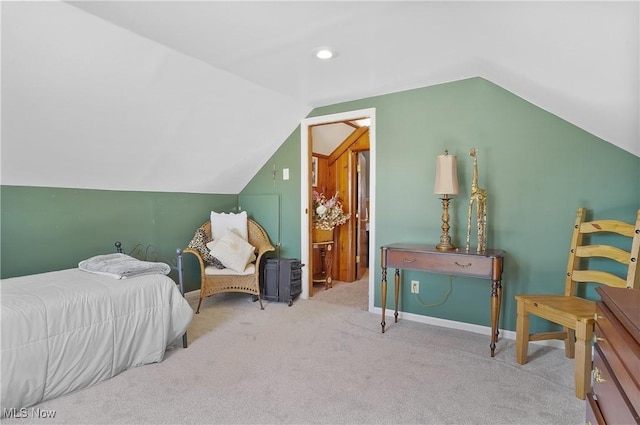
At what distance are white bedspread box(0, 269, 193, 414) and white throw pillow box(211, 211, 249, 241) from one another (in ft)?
4.78

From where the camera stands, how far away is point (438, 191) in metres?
2.72

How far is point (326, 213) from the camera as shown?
4340 mm

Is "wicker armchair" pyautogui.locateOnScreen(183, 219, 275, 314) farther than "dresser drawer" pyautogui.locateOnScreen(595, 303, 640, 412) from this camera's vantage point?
Yes

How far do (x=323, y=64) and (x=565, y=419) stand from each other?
8.39ft

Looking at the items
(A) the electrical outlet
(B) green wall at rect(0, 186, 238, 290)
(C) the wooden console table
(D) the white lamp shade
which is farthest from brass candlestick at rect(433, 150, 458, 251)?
(B) green wall at rect(0, 186, 238, 290)

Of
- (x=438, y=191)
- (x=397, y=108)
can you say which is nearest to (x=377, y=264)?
(x=438, y=191)

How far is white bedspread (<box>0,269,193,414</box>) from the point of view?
5.55 feet

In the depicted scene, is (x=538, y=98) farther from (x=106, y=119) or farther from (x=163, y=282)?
(x=106, y=119)

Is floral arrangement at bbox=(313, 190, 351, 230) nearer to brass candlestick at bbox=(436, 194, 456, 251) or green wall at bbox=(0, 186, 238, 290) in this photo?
green wall at bbox=(0, 186, 238, 290)

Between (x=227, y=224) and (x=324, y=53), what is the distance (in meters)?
2.23

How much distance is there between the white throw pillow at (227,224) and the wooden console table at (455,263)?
68.3 inches

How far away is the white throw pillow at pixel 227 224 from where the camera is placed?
12.7ft

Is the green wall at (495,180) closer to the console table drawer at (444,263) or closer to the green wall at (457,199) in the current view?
the green wall at (457,199)

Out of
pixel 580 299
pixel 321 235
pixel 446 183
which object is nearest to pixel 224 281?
pixel 321 235
